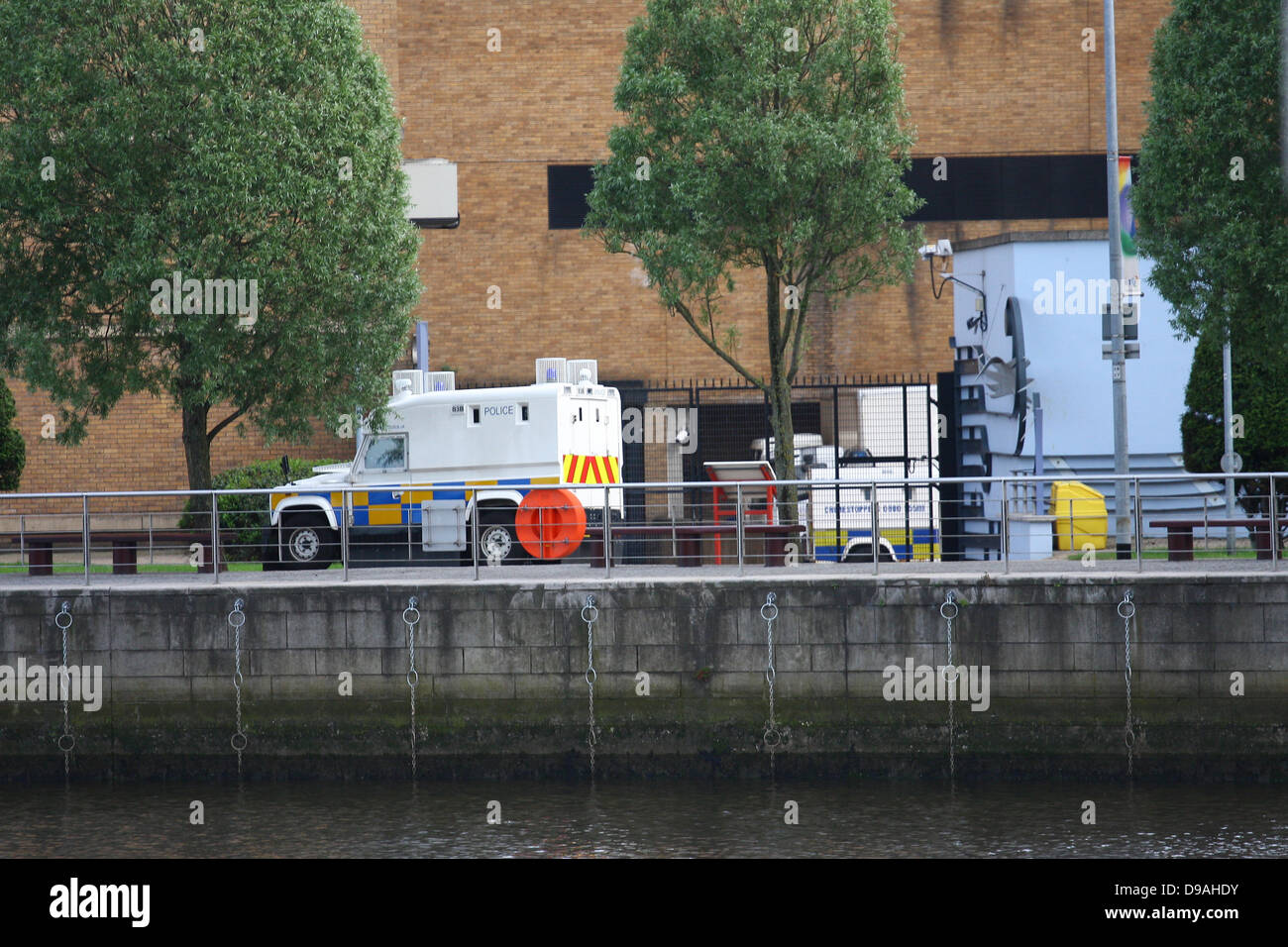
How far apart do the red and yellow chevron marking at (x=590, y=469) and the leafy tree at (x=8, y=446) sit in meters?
11.3

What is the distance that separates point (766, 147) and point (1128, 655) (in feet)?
24.8

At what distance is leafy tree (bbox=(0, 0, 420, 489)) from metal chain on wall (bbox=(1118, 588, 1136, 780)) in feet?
31.1

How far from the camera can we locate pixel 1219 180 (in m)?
16.0

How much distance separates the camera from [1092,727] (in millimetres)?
13922

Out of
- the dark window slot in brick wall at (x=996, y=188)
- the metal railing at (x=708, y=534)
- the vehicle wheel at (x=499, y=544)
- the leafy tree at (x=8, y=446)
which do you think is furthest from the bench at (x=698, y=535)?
the dark window slot in brick wall at (x=996, y=188)

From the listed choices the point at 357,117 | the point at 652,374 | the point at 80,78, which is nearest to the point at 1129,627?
the point at 357,117

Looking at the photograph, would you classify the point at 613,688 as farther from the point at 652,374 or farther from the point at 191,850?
the point at 652,374

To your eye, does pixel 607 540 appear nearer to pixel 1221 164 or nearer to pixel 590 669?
pixel 590 669

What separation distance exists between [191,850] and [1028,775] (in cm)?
782

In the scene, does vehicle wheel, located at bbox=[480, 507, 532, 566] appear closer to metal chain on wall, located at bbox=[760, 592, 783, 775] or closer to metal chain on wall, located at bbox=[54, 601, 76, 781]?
metal chain on wall, located at bbox=[760, 592, 783, 775]

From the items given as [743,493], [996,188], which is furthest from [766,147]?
[996,188]

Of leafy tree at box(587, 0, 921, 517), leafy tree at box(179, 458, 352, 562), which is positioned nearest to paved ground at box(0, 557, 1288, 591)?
leafy tree at box(587, 0, 921, 517)

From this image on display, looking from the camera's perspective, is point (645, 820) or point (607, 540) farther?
point (607, 540)

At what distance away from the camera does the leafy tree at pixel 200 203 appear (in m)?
16.7
